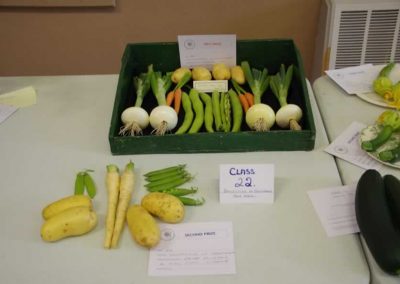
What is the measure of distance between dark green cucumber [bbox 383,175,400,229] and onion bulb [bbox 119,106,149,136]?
2.17ft

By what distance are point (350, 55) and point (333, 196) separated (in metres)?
1.26

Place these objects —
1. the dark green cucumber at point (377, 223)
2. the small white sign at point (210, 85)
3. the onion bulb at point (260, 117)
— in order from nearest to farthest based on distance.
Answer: the dark green cucumber at point (377, 223), the onion bulb at point (260, 117), the small white sign at point (210, 85)

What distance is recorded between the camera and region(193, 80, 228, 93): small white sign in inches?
57.3

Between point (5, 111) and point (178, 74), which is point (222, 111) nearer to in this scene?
point (178, 74)

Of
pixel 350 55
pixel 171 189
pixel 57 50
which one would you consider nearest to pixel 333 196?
pixel 171 189

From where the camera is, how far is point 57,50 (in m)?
2.36

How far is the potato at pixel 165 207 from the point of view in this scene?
1009 mm

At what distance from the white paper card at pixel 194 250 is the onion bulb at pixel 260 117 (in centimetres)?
33

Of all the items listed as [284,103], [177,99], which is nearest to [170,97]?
[177,99]

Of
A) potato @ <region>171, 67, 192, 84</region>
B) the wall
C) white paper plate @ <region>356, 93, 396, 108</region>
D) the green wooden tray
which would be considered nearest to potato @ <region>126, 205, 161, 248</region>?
the green wooden tray

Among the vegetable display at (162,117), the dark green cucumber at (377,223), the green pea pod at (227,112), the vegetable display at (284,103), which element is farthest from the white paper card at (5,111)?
the dark green cucumber at (377,223)

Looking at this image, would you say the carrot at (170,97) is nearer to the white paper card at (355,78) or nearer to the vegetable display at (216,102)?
the vegetable display at (216,102)

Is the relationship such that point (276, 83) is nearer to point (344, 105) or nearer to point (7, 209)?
point (344, 105)

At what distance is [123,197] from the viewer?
107 centimetres
